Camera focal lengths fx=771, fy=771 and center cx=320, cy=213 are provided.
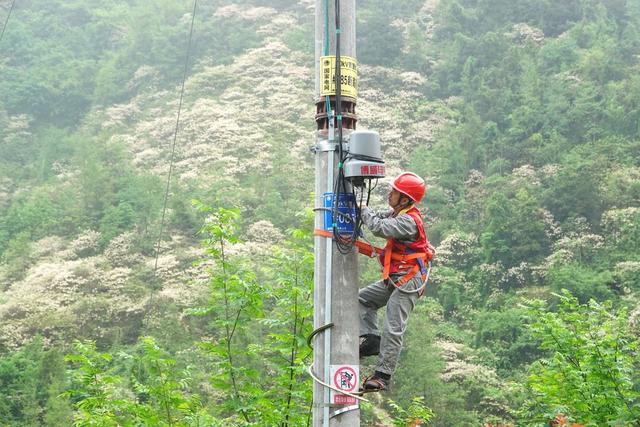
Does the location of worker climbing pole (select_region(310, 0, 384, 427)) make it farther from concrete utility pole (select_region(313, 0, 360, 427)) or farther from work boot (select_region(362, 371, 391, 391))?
work boot (select_region(362, 371, 391, 391))

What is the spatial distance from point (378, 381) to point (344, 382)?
0.42 meters

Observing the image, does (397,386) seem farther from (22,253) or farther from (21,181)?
(21,181)

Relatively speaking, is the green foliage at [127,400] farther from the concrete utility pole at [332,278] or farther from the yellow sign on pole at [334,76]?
the yellow sign on pole at [334,76]

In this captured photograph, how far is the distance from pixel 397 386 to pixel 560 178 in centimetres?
1603

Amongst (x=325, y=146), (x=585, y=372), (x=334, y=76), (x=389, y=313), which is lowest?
(x=389, y=313)

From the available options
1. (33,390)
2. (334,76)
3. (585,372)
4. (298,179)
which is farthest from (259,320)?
(298,179)

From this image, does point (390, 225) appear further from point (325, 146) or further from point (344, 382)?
point (344, 382)

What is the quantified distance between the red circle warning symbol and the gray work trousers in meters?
0.38

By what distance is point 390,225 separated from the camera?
401cm

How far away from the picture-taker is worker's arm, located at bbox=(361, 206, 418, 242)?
3.89m

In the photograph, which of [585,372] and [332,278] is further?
[585,372]

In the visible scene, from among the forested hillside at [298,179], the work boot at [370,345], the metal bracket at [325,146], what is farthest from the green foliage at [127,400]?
the metal bracket at [325,146]

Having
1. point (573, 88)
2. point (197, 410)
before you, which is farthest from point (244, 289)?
point (573, 88)

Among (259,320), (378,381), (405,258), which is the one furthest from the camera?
(259,320)
